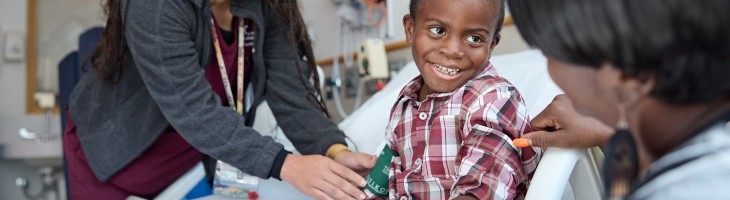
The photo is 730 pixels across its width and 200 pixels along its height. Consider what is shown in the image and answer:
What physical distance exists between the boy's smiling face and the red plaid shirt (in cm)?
3

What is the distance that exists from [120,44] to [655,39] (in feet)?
3.83

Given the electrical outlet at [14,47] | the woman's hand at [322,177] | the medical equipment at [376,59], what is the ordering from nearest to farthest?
the woman's hand at [322,177]
the medical equipment at [376,59]
the electrical outlet at [14,47]

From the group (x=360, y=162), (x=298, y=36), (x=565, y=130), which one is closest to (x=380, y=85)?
(x=298, y=36)

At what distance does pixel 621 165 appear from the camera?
457 mm

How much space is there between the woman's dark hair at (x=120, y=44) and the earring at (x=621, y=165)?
110cm

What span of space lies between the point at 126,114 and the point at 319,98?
0.45m

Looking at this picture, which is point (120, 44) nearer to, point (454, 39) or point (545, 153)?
point (454, 39)

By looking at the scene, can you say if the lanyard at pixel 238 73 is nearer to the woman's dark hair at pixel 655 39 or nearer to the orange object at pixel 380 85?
the orange object at pixel 380 85

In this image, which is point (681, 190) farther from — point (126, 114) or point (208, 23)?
point (126, 114)

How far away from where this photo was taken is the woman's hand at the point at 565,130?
69 cm

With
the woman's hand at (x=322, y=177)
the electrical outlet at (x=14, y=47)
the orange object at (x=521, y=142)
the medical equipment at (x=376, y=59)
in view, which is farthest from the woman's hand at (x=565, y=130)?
the electrical outlet at (x=14, y=47)

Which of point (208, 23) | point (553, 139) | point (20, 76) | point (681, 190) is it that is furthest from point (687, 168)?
point (20, 76)

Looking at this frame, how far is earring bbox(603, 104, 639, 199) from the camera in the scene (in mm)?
449

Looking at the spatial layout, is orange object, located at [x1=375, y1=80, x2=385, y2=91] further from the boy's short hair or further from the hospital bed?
the boy's short hair
